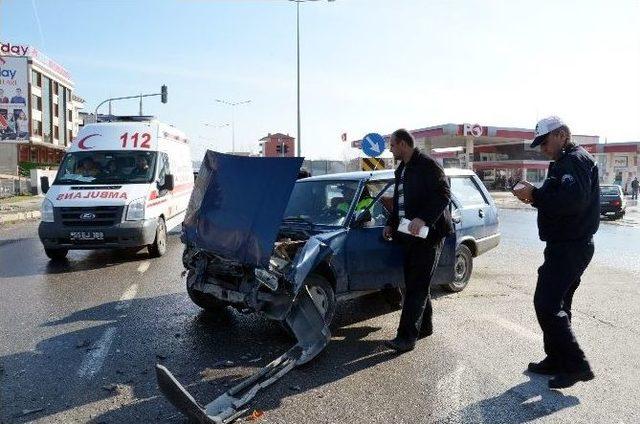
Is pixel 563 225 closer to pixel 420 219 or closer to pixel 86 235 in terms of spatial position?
pixel 420 219

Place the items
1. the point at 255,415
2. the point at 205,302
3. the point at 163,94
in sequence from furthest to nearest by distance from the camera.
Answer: the point at 163,94 → the point at 205,302 → the point at 255,415

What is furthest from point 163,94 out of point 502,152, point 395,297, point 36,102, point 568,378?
point 36,102

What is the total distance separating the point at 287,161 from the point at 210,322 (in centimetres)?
223

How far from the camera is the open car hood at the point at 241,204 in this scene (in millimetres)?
4715

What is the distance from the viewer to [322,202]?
624cm

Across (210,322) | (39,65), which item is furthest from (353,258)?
(39,65)

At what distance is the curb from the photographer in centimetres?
1867

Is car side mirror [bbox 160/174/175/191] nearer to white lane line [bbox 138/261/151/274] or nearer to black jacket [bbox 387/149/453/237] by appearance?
white lane line [bbox 138/261/151/274]

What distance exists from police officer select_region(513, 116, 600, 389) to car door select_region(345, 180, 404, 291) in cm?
177

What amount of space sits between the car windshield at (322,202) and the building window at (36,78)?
224ft

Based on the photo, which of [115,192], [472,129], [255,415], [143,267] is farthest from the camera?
[472,129]

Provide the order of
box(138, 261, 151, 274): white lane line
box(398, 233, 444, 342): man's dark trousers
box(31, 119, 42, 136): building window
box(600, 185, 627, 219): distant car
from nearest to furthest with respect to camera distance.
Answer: box(398, 233, 444, 342): man's dark trousers < box(138, 261, 151, 274): white lane line < box(600, 185, 627, 219): distant car < box(31, 119, 42, 136): building window

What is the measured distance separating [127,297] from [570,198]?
17.8 feet

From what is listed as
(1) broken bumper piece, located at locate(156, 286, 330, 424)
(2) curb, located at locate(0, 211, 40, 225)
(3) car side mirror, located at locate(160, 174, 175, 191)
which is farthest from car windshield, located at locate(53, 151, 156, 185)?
(2) curb, located at locate(0, 211, 40, 225)
